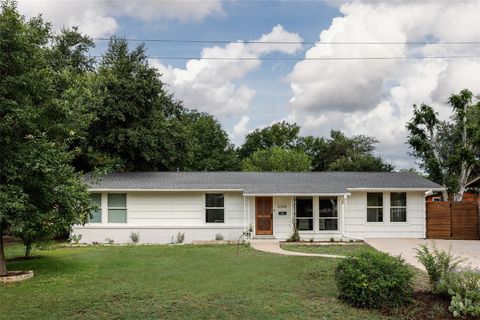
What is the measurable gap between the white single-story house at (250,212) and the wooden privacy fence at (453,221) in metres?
0.56

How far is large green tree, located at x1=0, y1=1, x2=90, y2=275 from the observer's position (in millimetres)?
11469

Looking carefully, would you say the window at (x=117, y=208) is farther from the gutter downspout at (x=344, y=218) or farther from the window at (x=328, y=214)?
the gutter downspout at (x=344, y=218)

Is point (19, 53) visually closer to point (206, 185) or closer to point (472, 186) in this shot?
point (206, 185)

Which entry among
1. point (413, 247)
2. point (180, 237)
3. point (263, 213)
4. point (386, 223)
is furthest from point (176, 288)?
point (386, 223)

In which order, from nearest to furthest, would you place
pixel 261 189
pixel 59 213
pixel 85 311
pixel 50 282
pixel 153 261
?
pixel 85 311
pixel 50 282
pixel 59 213
pixel 153 261
pixel 261 189

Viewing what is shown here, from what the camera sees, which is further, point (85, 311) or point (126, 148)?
point (126, 148)

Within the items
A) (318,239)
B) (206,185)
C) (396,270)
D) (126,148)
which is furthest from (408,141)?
(396,270)

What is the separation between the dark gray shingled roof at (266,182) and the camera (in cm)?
2216

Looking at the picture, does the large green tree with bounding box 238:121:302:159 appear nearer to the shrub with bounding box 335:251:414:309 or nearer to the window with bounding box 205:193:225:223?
the window with bounding box 205:193:225:223

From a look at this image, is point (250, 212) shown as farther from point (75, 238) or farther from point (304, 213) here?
point (75, 238)

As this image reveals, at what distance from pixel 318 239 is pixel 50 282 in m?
13.8

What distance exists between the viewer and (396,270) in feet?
28.6

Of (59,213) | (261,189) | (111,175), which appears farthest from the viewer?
(111,175)

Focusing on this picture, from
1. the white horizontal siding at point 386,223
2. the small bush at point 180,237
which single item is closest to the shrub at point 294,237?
the white horizontal siding at point 386,223
